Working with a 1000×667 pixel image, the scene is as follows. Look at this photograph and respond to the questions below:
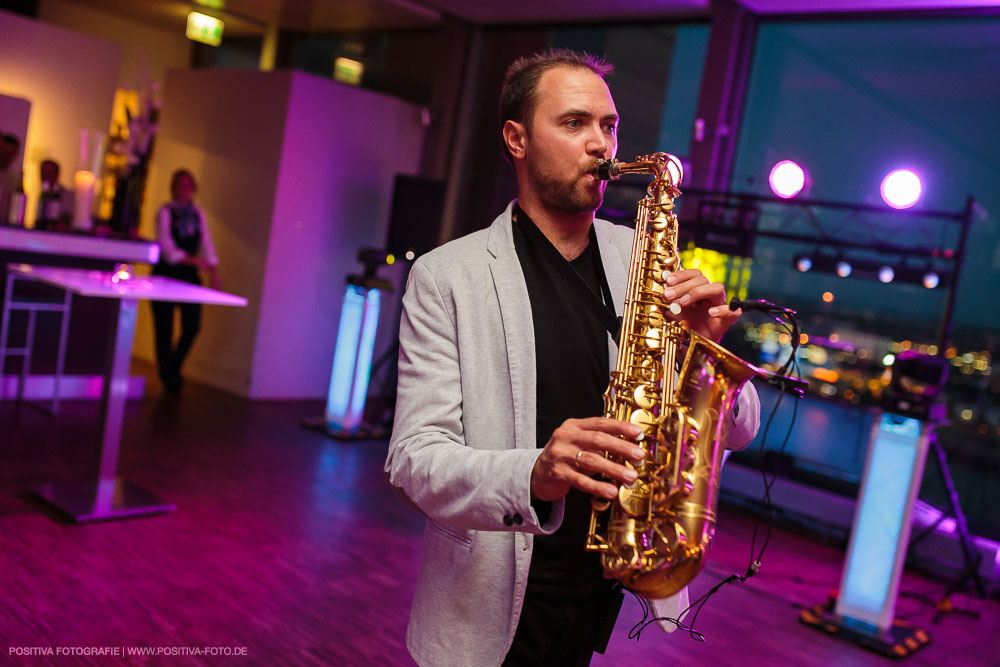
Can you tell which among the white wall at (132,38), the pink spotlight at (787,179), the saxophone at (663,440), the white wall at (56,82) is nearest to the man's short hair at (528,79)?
the saxophone at (663,440)

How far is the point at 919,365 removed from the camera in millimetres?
4438

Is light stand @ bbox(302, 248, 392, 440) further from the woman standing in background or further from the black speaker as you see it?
the woman standing in background

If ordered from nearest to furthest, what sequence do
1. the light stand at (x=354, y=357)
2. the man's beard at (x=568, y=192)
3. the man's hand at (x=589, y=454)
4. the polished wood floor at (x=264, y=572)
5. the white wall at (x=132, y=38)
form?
the man's hand at (x=589, y=454), the man's beard at (x=568, y=192), the polished wood floor at (x=264, y=572), the light stand at (x=354, y=357), the white wall at (x=132, y=38)

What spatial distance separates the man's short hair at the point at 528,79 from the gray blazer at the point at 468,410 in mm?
293

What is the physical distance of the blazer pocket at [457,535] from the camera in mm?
1551

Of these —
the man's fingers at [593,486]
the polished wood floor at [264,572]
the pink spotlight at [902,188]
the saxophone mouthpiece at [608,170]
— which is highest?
the pink spotlight at [902,188]

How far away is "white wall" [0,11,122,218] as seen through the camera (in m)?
7.53

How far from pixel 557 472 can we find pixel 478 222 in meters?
7.41

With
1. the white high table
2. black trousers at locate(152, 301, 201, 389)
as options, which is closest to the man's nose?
the white high table

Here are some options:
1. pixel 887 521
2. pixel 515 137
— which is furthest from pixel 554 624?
pixel 887 521

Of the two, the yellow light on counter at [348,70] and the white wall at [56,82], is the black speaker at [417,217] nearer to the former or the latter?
the yellow light on counter at [348,70]

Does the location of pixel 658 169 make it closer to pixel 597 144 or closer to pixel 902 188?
pixel 597 144

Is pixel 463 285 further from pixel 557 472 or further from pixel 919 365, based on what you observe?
pixel 919 365

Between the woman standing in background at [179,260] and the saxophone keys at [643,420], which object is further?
the woman standing in background at [179,260]
